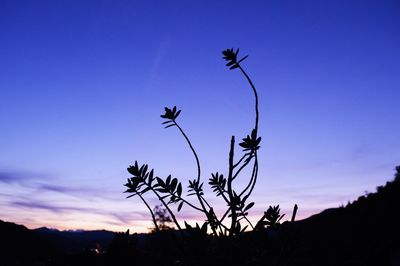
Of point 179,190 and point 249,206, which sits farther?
point 249,206

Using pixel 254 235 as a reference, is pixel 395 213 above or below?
above

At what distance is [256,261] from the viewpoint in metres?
1.89

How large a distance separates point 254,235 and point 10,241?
2153 centimetres

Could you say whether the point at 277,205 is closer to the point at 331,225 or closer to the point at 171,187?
the point at 171,187

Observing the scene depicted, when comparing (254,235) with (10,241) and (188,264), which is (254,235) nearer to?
(188,264)

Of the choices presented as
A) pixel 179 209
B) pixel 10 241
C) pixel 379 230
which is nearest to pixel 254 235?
pixel 179 209

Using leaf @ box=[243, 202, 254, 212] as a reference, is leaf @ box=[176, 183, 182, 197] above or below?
above

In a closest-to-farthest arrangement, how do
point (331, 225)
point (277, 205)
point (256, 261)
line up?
1. point (256, 261)
2. point (277, 205)
3. point (331, 225)

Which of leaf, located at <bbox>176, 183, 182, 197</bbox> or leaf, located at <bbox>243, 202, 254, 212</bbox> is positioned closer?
leaf, located at <bbox>176, 183, 182, 197</bbox>

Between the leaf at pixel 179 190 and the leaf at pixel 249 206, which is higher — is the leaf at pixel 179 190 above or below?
above

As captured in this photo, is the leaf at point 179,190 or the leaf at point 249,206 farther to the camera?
the leaf at point 249,206

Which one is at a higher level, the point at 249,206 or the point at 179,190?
the point at 179,190

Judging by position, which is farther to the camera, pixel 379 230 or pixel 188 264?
pixel 379 230

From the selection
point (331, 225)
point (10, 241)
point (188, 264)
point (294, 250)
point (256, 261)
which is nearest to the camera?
point (188, 264)
